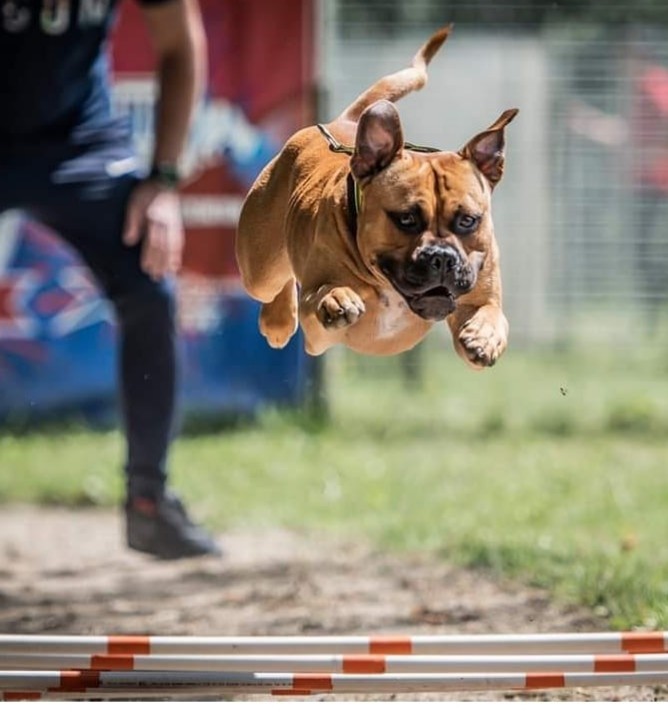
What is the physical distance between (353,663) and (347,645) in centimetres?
14

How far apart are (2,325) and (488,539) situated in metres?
3.26

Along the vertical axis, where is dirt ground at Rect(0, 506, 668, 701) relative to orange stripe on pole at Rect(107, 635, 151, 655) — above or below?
below

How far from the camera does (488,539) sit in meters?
5.95

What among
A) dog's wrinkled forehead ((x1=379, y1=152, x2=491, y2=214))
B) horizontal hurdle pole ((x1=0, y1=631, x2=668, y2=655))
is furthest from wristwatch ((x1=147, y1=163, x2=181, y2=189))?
dog's wrinkled forehead ((x1=379, y1=152, x2=491, y2=214))

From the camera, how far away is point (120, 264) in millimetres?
4871

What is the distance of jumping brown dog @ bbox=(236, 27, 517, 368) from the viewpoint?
2.66 metres

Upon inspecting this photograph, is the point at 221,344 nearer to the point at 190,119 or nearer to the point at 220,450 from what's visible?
the point at 220,450

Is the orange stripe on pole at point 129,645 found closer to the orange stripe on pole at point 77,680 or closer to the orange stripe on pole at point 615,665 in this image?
the orange stripe on pole at point 77,680

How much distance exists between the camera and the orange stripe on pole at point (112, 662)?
128 inches

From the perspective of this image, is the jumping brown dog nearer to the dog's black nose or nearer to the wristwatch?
the dog's black nose

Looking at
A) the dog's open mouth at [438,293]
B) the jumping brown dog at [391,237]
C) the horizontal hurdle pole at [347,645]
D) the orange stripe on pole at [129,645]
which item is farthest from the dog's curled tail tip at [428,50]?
the orange stripe on pole at [129,645]

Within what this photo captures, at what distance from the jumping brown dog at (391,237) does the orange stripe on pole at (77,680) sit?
0.89m

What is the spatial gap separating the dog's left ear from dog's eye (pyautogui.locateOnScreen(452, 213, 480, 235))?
12 centimetres

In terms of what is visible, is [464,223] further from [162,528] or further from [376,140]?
[162,528]
